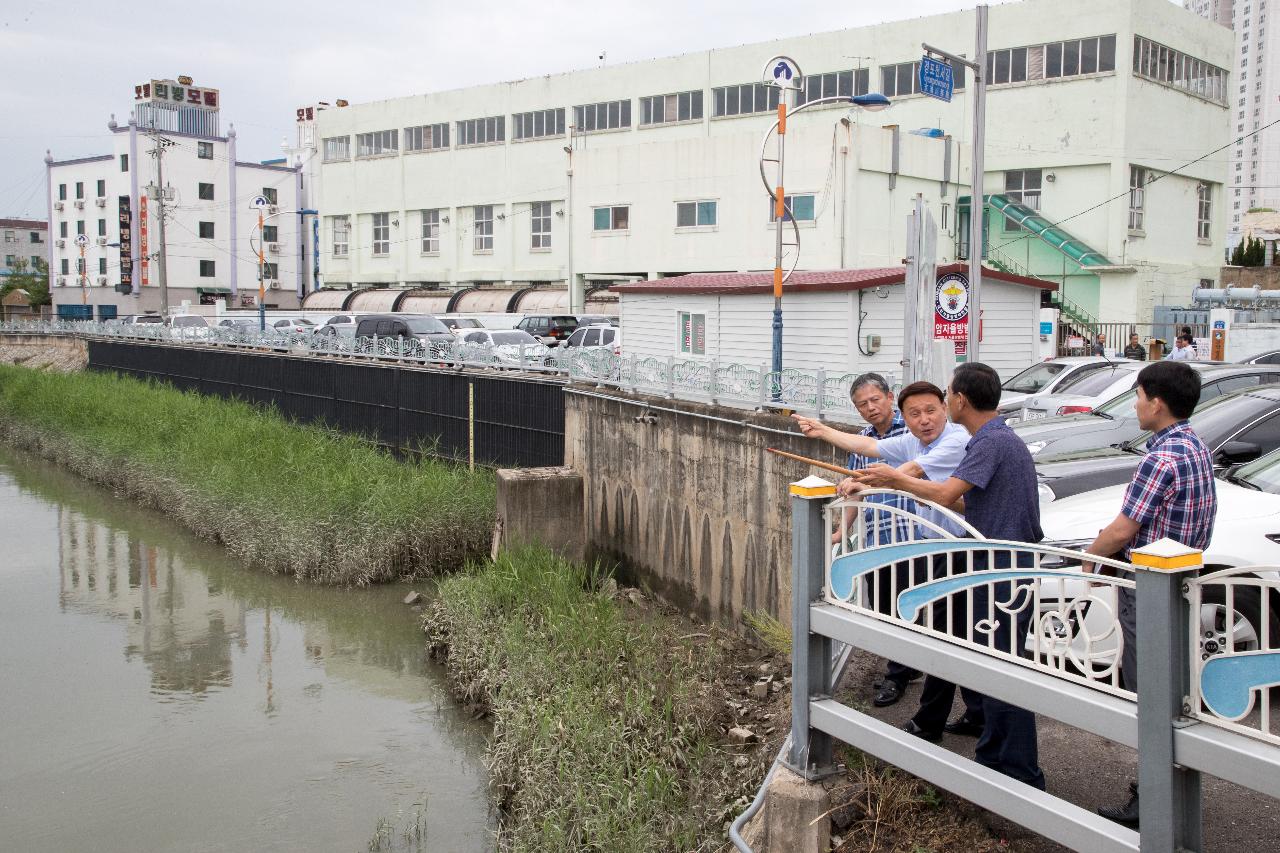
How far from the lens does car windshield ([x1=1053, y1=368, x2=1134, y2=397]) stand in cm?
1642

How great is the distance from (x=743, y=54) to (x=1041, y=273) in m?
13.6

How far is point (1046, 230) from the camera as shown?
1394 inches

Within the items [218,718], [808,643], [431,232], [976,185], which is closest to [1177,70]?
[976,185]

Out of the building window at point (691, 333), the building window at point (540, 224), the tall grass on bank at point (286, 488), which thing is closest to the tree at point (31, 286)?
the building window at point (540, 224)

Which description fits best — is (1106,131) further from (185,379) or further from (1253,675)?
(1253,675)

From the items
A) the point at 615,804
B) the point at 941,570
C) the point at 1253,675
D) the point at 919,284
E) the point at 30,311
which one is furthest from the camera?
the point at 30,311

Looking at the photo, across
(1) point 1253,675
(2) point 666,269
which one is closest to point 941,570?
(1) point 1253,675

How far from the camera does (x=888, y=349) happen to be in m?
15.0

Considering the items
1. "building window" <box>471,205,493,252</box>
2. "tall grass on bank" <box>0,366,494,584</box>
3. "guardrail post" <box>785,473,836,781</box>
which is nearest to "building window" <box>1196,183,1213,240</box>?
"building window" <box>471,205,493,252</box>

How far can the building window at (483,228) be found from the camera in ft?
162

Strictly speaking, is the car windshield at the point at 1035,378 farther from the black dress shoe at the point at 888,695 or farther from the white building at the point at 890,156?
the white building at the point at 890,156

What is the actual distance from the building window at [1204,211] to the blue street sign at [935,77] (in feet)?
94.1

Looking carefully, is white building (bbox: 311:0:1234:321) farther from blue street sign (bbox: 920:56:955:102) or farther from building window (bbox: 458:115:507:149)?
blue street sign (bbox: 920:56:955:102)

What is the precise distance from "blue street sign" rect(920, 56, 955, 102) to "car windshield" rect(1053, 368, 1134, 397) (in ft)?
16.4
